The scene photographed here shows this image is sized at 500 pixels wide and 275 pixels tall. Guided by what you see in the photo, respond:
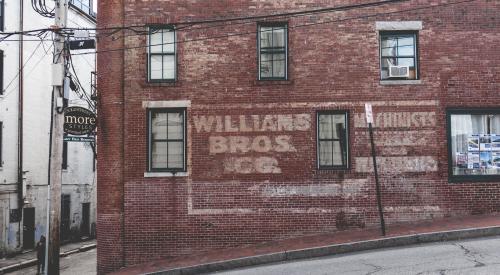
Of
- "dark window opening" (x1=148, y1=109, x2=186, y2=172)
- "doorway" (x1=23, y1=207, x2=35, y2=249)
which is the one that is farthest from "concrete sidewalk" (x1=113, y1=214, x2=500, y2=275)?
"doorway" (x1=23, y1=207, x2=35, y2=249)

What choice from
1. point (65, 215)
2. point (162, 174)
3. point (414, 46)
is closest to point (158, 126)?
point (162, 174)

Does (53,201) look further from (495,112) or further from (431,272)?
(495,112)

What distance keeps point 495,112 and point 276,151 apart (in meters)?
6.79

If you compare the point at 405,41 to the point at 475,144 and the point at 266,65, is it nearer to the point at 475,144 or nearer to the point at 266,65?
the point at 475,144

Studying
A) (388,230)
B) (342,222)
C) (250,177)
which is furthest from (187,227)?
(388,230)

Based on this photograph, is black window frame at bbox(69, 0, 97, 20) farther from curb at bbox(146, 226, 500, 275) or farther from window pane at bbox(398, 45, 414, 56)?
curb at bbox(146, 226, 500, 275)

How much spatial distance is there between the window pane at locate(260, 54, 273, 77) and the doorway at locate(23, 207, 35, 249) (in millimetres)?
17330

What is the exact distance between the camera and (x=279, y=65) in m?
16.2

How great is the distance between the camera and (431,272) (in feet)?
33.0

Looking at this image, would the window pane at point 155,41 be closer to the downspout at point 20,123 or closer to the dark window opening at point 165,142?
the dark window opening at point 165,142

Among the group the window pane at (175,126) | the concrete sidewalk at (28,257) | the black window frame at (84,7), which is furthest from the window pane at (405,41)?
the black window frame at (84,7)

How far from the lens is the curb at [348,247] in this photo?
42.7 ft

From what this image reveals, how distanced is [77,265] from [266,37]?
13.2 metres

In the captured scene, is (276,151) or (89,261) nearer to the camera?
(276,151)
